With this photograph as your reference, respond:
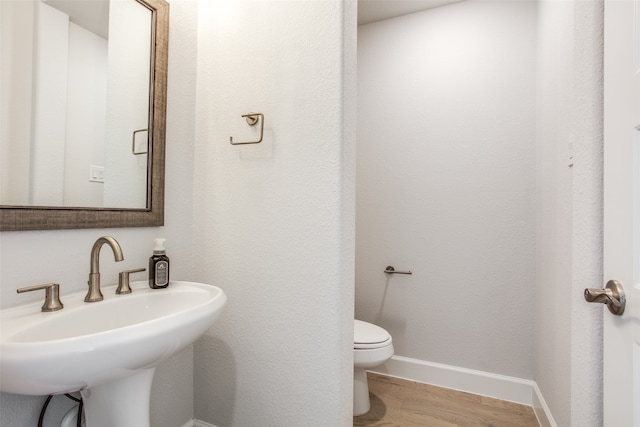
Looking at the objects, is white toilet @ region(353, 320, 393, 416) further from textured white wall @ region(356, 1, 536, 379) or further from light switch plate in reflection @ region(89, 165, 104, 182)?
light switch plate in reflection @ region(89, 165, 104, 182)

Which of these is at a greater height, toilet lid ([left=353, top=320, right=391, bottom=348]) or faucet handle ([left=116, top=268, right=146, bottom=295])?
faucet handle ([left=116, top=268, right=146, bottom=295])

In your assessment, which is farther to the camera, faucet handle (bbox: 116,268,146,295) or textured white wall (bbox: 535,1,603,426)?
faucet handle (bbox: 116,268,146,295)

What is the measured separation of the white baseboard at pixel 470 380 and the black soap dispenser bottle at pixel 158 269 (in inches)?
67.4

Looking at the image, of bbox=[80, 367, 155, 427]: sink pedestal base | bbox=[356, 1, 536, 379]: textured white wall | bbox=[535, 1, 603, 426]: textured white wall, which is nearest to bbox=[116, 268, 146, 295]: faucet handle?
bbox=[80, 367, 155, 427]: sink pedestal base

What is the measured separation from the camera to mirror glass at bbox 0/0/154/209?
87 centimetres

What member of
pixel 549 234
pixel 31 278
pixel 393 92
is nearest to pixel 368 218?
pixel 393 92

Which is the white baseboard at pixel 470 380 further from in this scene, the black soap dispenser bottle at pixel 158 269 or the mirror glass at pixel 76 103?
the mirror glass at pixel 76 103

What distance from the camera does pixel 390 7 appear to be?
2119 mm

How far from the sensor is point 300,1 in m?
1.23

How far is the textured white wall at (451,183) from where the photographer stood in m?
1.89

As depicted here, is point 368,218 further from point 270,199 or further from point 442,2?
point 442,2

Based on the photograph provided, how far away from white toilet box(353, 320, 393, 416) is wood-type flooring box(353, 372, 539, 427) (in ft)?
0.27

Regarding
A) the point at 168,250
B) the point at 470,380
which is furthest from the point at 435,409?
the point at 168,250

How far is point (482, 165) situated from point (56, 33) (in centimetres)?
217
